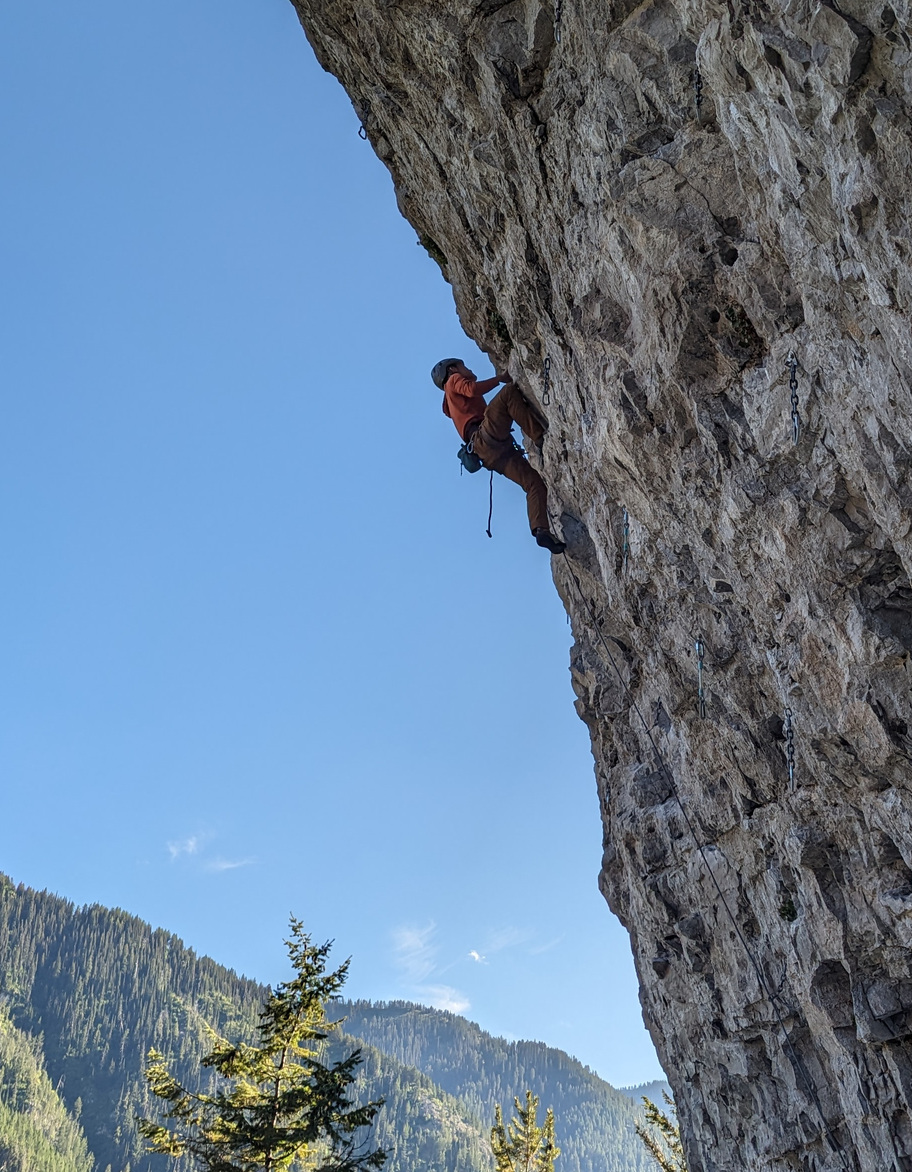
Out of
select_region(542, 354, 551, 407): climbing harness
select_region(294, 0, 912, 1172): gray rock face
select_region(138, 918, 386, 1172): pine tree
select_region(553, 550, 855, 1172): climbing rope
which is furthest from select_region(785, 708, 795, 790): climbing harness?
select_region(138, 918, 386, 1172): pine tree

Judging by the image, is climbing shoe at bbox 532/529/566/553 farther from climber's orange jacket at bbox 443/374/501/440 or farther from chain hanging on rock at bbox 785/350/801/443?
chain hanging on rock at bbox 785/350/801/443

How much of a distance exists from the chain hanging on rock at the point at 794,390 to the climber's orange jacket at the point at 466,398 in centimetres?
528

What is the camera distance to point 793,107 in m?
6.49

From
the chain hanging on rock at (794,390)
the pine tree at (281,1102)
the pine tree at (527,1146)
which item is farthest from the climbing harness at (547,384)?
the pine tree at (527,1146)

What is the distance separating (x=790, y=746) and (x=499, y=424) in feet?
18.3

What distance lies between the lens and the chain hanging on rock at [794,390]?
766 cm

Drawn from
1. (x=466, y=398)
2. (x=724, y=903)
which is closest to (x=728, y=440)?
(x=466, y=398)

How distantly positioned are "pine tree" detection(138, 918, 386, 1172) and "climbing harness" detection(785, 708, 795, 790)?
10.7 meters

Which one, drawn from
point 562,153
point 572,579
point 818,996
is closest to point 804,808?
point 818,996

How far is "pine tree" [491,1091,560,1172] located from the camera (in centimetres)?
2548

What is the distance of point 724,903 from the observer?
1095 centimetres

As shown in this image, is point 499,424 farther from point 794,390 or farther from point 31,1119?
point 31,1119

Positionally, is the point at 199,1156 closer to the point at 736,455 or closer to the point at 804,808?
the point at 804,808

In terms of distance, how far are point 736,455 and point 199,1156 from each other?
15.0 m
